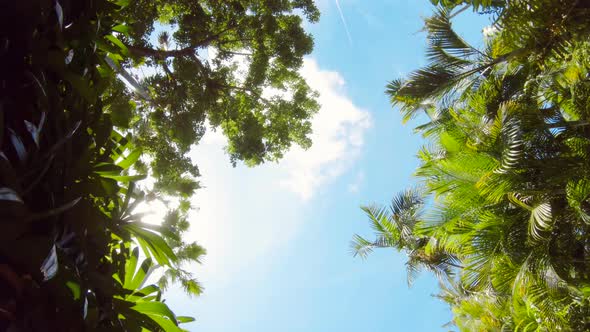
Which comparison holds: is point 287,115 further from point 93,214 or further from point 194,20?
point 93,214

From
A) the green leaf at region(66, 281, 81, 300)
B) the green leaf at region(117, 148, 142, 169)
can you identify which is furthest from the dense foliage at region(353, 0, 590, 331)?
the green leaf at region(66, 281, 81, 300)

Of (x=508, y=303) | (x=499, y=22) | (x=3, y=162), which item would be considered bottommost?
(x=3, y=162)

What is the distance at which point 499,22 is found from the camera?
4.56 m

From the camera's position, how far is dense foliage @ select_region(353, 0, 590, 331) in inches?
204

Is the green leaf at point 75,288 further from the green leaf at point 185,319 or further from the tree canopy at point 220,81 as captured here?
the tree canopy at point 220,81

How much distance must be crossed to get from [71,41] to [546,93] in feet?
20.8

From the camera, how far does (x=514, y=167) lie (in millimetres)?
5297

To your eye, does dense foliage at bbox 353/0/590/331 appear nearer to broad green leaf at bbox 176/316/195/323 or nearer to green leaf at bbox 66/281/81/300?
broad green leaf at bbox 176/316/195/323

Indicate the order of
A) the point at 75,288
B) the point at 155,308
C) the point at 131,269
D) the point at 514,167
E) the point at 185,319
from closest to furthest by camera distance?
1. the point at 75,288
2. the point at 155,308
3. the point at 131,269
4. the point at 185,319
5. the point at 514,167

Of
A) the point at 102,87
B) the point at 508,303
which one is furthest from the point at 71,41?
the point at 508,303

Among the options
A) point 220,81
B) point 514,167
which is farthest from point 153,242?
point 220,81

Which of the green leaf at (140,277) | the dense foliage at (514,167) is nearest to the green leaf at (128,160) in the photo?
the green leaf at (140,277)

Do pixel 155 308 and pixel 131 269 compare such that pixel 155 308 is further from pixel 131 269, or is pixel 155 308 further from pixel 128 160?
pixel 128 160

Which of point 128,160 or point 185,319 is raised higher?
point 128,160
